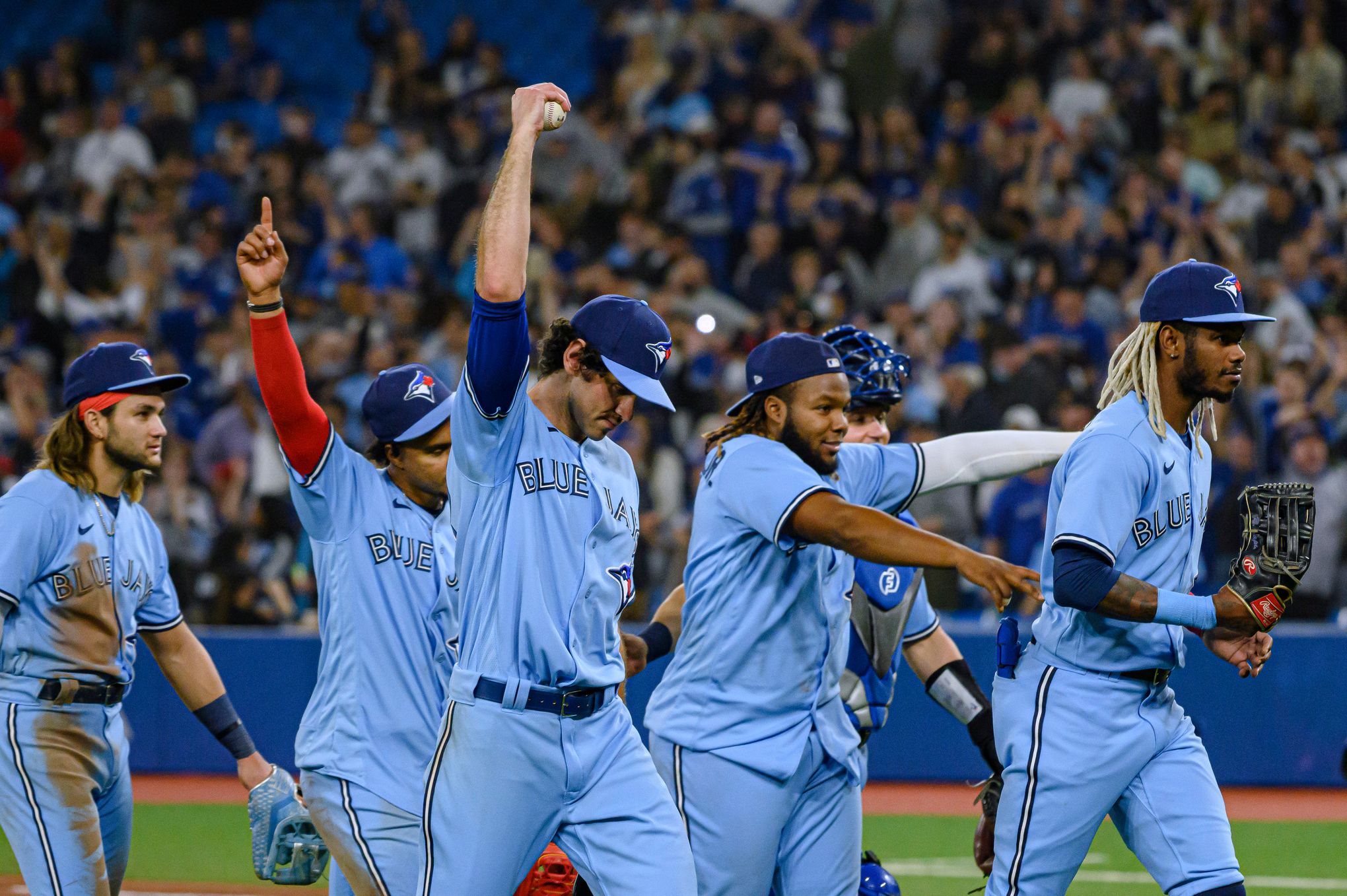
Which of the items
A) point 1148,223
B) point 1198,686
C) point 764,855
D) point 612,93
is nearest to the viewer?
point 764,855

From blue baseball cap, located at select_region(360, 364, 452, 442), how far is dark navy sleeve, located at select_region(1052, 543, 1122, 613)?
6.41 ft

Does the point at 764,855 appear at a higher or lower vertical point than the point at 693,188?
lower

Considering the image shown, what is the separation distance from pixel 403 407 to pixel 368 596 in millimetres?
598

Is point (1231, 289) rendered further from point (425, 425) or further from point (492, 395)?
point (425, 425)

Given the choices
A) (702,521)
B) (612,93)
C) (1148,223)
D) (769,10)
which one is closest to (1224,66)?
(1148,223)

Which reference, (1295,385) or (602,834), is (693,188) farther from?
(602,834)

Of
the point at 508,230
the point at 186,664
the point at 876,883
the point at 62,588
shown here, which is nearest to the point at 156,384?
the point at 62,588

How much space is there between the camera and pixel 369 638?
4.99m

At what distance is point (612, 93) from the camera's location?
17.3m

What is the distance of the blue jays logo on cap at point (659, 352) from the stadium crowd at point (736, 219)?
723 centimetres

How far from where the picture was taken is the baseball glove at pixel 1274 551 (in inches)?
182

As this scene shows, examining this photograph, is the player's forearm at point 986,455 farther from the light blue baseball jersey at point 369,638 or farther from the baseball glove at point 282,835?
the baseball glove at point 282,835

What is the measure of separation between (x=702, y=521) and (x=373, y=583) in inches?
40.9

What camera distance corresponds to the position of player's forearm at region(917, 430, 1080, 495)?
17.1ft
